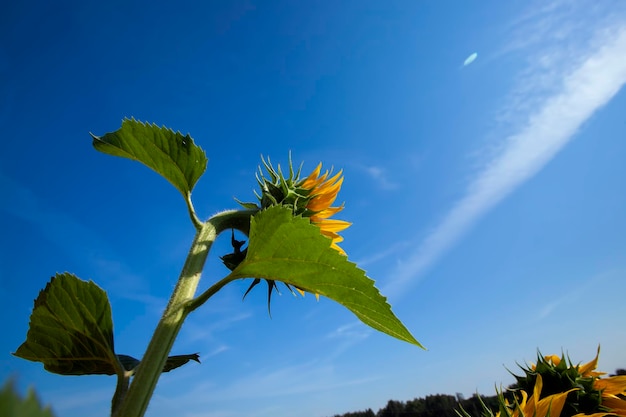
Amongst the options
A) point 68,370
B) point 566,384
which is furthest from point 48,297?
point 566,384

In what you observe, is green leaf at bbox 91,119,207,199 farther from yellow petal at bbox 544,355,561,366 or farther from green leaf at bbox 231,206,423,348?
yellow petal at bbox 544,355,561,366

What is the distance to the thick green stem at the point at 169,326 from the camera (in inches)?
40.6

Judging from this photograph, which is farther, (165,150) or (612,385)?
(612,385)

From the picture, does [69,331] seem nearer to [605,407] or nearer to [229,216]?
[229,216]

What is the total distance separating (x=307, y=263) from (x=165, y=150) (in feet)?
2.21

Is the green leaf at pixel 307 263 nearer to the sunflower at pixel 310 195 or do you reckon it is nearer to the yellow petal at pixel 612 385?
the sunflower at pixel 310 195

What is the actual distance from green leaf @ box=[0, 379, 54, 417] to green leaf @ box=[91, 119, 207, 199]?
4.16 ft

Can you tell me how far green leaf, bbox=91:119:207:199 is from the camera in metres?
1.50

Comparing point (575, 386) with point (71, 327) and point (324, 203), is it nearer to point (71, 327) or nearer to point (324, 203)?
point (324, 203)

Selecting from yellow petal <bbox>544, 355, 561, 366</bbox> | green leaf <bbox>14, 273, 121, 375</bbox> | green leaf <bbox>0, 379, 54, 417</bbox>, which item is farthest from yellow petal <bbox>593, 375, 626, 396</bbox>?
green leaf <bbox>0, 379, 54, 417</bbox>

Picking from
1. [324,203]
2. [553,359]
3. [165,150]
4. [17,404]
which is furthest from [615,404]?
[17,404]

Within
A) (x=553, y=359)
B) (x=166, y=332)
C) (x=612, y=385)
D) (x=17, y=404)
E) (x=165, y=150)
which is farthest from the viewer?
(x=553, y=359)

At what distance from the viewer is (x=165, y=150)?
1.51 m

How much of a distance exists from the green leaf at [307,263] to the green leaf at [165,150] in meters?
0.43
